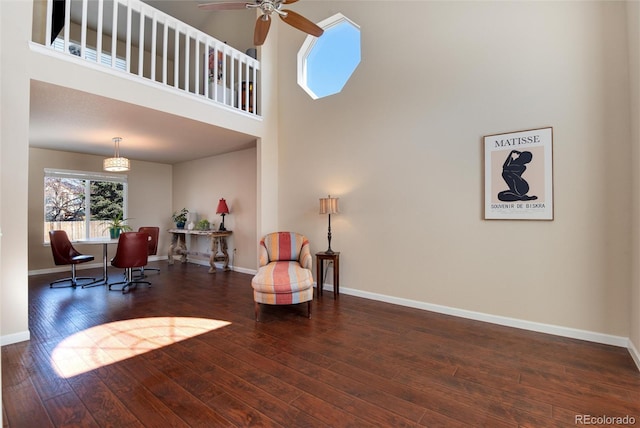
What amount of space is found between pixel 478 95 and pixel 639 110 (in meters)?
1.28

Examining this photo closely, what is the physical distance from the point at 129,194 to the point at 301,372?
21.0 ft

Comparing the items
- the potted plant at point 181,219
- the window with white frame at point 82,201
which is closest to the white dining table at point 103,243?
the window with white frame at point 82,201

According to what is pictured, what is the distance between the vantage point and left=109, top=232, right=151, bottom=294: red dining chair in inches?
169

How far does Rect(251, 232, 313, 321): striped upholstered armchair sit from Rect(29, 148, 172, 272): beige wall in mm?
4538

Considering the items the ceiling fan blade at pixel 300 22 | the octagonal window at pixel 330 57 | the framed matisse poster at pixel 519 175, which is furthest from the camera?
the octagonal window at pixel 330 57

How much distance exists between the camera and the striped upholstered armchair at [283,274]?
312 cm

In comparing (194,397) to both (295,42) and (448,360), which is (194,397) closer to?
(448,360)

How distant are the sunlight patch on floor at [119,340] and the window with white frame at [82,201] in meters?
3.14

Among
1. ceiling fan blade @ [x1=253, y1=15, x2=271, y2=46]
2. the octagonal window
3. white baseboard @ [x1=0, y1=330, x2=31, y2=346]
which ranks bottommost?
white baseboard @ [x1=0, y1=330, x2=31, y2=346]

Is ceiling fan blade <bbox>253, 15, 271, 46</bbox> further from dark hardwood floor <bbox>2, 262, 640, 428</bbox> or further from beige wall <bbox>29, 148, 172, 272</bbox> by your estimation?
beige wall <bbox>29, 148, 172, 272</bbox>

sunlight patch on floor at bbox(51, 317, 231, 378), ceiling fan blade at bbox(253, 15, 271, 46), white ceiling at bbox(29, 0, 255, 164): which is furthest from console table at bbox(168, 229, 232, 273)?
ceiling fan blade at bbox(253, 15, 271, 46)

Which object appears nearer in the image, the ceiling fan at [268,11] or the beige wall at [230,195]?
the ceiling fan at [268,11]
